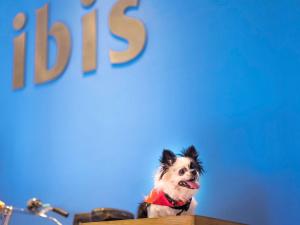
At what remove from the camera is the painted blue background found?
2.17 meters

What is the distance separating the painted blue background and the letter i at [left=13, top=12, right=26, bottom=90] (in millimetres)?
45

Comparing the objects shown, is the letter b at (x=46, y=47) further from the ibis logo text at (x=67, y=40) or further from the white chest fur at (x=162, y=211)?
the white chest fur at (x=162, y=211)

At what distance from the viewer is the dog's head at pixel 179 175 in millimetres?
1985

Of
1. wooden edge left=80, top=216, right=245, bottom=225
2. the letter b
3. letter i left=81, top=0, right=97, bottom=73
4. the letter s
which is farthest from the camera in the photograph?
the letter b

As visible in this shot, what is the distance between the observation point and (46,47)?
318 centimetres

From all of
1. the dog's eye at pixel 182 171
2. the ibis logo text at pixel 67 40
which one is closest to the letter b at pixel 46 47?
the ibis logo text at pixel 67 40

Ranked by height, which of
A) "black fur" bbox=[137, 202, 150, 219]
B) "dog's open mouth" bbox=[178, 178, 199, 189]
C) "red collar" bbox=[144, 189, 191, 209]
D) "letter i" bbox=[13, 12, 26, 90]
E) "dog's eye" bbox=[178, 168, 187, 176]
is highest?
"letter i" bbox=[13, 12, 26, 90]

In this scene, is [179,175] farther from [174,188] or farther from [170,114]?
[170,114]

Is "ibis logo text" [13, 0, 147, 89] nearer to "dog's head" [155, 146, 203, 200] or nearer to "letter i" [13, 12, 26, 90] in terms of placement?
"letter i" [13, 12, 26, 90]

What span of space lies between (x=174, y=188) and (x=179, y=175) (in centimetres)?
6

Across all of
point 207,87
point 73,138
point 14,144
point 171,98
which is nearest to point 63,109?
point 73,138

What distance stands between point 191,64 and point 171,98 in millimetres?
197

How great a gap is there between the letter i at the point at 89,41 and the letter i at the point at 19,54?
52 centimetres

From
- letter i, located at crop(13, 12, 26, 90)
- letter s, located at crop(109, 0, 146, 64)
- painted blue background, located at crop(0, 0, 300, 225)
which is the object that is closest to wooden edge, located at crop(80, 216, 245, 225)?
painted blue background, located at crop(0, 0, 300, 225)
